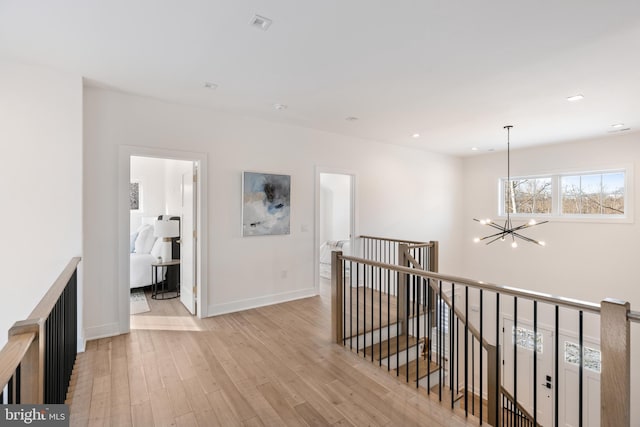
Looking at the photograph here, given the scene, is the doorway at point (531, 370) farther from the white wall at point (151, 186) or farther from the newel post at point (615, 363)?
the white wall at point (151, 186)

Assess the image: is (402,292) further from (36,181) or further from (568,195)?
(568,195)

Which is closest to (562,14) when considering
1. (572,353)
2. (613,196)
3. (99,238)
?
(99,238)

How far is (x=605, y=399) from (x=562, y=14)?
2.34 meters

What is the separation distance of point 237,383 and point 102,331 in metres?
1.91

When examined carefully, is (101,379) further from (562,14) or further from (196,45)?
(562,14)

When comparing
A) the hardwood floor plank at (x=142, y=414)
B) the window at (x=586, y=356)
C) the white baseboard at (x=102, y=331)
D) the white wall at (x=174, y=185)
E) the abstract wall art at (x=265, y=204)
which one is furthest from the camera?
the window at (x=586, y=356)

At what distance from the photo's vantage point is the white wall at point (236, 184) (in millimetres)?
3348

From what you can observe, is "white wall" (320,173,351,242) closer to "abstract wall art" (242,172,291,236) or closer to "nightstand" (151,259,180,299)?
"abstract wall art" (242,172,291,236)

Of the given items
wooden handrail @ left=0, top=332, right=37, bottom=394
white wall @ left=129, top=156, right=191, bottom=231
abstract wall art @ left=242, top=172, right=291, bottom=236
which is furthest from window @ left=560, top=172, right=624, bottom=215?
white wall @ left=129, top=156, right=191, bottom=231

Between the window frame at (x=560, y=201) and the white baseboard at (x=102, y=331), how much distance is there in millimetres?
7367

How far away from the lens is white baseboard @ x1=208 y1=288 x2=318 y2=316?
160 inches

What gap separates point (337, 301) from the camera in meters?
3.33

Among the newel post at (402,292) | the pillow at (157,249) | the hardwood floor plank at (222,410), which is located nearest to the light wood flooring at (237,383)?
the hardwood floor plank at (222,410)

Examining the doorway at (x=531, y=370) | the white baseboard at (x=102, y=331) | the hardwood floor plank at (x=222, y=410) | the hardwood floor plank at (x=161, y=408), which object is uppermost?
the white baseboard at (x=102, y=331)
